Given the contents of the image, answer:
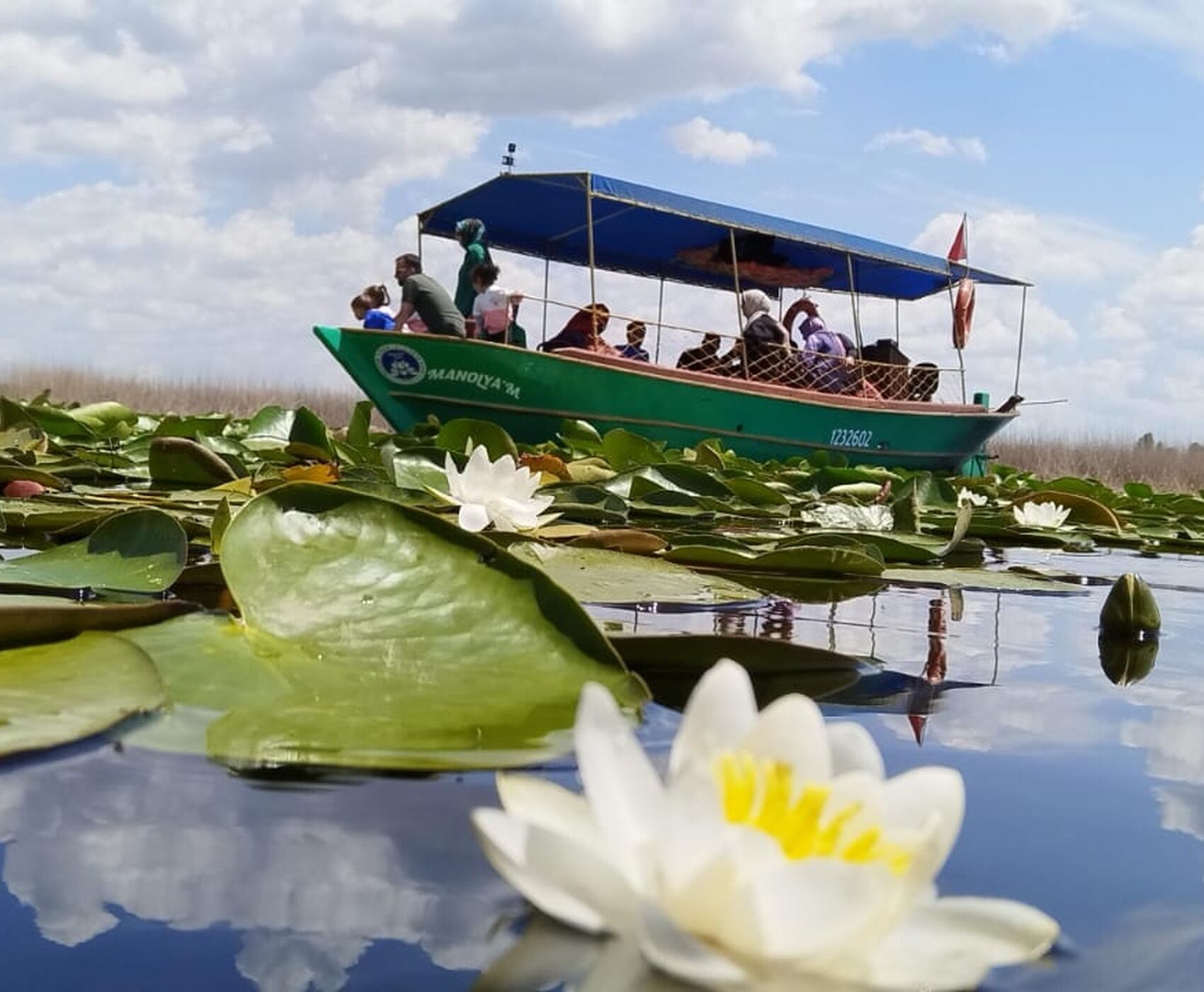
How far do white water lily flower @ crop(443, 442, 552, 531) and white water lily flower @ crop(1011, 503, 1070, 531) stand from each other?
138 centimetres

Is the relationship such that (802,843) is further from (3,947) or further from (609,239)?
(609,239)

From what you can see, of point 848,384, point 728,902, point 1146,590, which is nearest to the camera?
point 728,902

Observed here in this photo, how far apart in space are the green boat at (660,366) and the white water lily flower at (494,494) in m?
3.79

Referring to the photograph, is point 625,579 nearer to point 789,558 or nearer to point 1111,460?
point 789,558

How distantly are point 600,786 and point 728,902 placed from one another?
0.05m

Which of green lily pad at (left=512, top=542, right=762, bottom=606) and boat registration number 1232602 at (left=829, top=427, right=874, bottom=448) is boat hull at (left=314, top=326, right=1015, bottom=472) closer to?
boat registration number 1232602 at (left=829, top=427, right=874, bottom=448)

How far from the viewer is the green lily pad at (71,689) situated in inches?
19.4

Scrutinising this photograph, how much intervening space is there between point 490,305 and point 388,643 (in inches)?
197

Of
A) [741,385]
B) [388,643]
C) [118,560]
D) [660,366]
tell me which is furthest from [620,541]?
[741,385]

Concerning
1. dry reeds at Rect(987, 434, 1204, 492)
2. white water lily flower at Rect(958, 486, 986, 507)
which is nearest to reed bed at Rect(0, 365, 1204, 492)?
dry reeds at Rect(987, 434, 1204, 492)

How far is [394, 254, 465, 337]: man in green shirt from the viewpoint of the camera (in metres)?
5.39

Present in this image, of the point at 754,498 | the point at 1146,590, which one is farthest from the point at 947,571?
the point at 754,498

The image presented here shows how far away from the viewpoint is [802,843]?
336 mm

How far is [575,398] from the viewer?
526 centimetres
